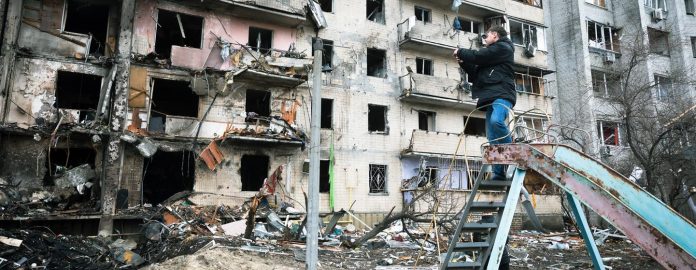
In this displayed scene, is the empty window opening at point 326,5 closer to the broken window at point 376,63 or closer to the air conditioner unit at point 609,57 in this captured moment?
the broken window at point 376,63

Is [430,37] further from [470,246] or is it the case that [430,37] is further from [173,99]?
[470,246]

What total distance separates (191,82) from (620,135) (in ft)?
81.2

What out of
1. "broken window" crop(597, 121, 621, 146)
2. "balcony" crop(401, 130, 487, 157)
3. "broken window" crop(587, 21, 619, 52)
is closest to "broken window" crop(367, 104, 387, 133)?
"balcony" crop(401, 130, 487, 157)

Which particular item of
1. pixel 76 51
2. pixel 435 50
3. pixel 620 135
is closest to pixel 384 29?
pixel 435 50

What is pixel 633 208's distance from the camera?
3521mm

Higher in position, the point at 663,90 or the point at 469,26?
the point at 469,26

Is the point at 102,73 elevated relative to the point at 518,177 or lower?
elevated

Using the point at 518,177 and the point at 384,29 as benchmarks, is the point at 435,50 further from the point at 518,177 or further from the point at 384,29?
the point at 518,177

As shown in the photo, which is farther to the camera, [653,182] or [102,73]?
[102,73]

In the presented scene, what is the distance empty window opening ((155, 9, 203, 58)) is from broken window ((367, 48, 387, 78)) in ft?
28.2

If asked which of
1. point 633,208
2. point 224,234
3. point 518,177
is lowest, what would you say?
point 224,234

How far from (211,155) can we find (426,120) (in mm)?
11866

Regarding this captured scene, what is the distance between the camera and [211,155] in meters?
17.1

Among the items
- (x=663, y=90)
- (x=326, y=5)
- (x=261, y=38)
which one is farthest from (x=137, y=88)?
(x=663, y=90)
